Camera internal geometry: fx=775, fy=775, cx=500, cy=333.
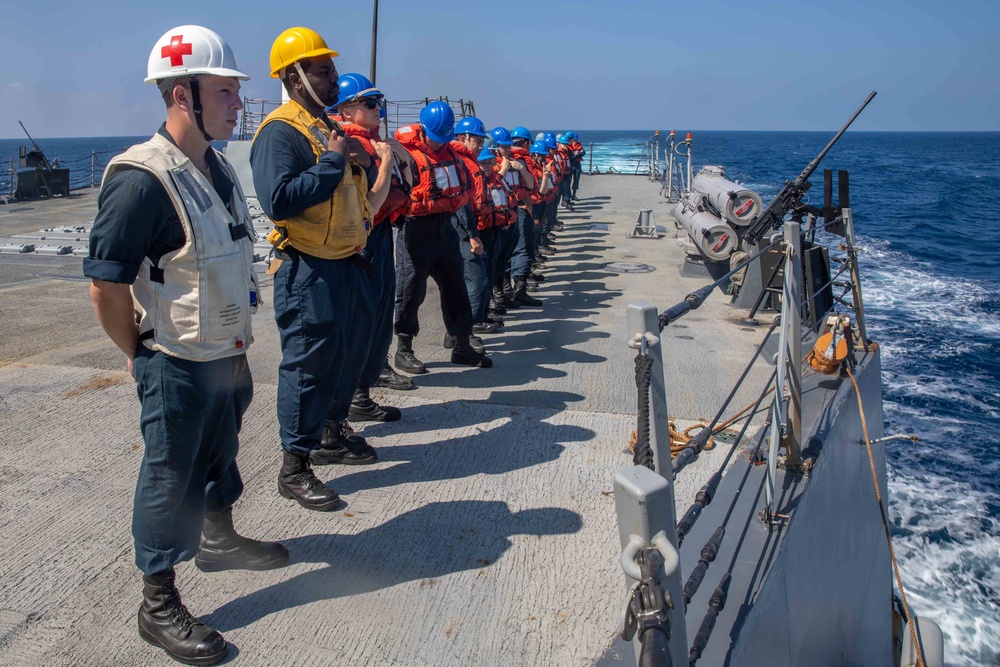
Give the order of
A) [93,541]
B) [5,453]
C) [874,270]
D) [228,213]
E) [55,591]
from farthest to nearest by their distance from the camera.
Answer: [874,270] < [5,453] < [93,541] < [55,591] < [228,213]

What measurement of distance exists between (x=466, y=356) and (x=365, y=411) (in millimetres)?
1465

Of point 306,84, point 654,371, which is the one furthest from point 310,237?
point 654,371

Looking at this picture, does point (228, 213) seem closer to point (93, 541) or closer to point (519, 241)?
point (93, 541)

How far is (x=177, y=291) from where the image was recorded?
2395mm

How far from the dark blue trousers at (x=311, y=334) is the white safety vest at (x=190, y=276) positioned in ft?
2.69

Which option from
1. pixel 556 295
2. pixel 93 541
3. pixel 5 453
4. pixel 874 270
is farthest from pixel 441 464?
pixel 874 270

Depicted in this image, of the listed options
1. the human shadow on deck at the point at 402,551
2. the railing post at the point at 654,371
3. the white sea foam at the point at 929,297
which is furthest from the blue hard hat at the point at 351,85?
the white sea foam at the point at 929,297

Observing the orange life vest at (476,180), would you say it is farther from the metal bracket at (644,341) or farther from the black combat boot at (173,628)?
the metal bracket at (644,341)

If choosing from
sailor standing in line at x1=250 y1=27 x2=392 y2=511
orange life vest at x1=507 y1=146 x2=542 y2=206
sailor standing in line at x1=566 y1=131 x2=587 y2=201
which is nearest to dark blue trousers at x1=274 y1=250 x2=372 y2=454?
sailor standing in line at x1=250 y1=27 x2=392 y2=511

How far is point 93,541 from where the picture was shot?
10.3ft

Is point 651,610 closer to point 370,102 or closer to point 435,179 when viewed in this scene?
point 370,102

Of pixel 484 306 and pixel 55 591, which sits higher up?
pixel 484 306

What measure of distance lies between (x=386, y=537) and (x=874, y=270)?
1862 centimetres

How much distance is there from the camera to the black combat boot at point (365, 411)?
452 centimetres
